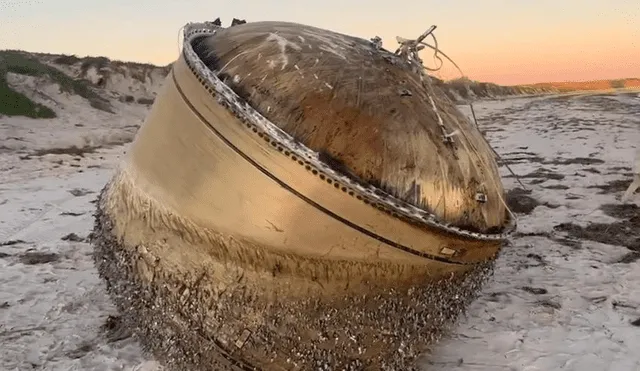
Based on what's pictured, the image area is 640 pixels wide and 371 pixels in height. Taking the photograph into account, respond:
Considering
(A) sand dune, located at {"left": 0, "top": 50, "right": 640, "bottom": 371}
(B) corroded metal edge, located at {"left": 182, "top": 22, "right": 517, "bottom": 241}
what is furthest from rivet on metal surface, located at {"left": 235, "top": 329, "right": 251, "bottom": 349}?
(A) sand dune, located at {"left": 0, "top": 50, "right": 640, "bottom": 371}

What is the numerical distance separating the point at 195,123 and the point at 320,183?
0.72 metres

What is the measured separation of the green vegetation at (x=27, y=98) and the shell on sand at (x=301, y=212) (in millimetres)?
15463

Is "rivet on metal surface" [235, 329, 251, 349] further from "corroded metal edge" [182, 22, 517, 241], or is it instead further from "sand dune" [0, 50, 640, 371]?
"sand dune" [0, 50, 640, 371]

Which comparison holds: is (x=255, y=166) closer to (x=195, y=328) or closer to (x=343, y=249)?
(x=343, y=249)

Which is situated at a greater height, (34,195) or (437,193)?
(437,193)

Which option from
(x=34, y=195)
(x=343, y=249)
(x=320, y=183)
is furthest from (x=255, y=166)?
(x=34, y=195)

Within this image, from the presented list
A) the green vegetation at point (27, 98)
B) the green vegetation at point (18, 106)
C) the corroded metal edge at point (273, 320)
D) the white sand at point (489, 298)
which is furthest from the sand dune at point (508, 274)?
the green vegetation at point (27, 98)

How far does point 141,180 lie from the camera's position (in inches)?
125

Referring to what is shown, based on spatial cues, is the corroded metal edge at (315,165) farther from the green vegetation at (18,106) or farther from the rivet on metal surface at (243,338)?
the green vegetation at (18,106)

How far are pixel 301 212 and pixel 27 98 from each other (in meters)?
18.4

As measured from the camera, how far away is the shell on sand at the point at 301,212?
9.04 feet

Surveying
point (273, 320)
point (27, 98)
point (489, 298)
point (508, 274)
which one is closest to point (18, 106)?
point (27, 98)

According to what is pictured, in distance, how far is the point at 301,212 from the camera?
2.73 meters

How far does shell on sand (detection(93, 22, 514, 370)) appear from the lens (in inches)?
108
